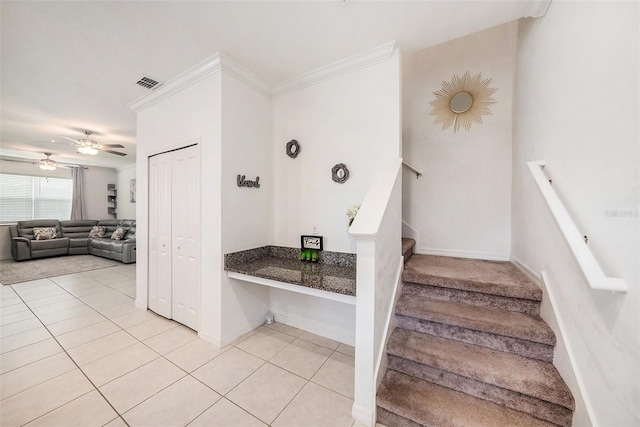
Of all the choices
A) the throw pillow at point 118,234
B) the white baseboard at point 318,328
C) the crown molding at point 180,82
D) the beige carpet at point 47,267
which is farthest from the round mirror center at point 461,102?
the throw pillow at point 118,234

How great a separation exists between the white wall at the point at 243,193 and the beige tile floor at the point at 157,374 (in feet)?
1.02

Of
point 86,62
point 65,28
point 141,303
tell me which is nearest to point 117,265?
point 141,303

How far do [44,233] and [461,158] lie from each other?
31.8 feet

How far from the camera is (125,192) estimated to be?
7566 millimetres

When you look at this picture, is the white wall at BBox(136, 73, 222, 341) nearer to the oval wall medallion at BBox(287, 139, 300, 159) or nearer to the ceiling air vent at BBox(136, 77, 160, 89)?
the ceiling air vent at BBox(136, 77, 160, 89)

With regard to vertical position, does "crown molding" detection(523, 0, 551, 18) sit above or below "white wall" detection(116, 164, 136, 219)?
above

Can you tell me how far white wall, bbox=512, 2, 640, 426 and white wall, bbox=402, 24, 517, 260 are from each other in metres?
0.92

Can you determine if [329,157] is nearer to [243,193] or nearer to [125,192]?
[243,193]

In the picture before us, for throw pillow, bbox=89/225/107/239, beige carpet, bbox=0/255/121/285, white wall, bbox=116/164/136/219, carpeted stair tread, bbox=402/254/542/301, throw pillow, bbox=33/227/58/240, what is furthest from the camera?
white wall, bbox=116/164/136/219

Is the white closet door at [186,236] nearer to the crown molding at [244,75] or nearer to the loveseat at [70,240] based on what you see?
the crown molding at [244,75]

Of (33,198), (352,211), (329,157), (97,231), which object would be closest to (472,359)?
(352,211)

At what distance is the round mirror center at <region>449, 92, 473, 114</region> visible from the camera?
2770 millimetres

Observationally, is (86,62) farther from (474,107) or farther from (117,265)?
(117,265)

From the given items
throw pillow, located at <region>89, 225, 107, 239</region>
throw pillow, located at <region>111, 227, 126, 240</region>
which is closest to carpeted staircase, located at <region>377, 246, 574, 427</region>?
throw pillow, located at <region>111, 227, 126, 240</region>
